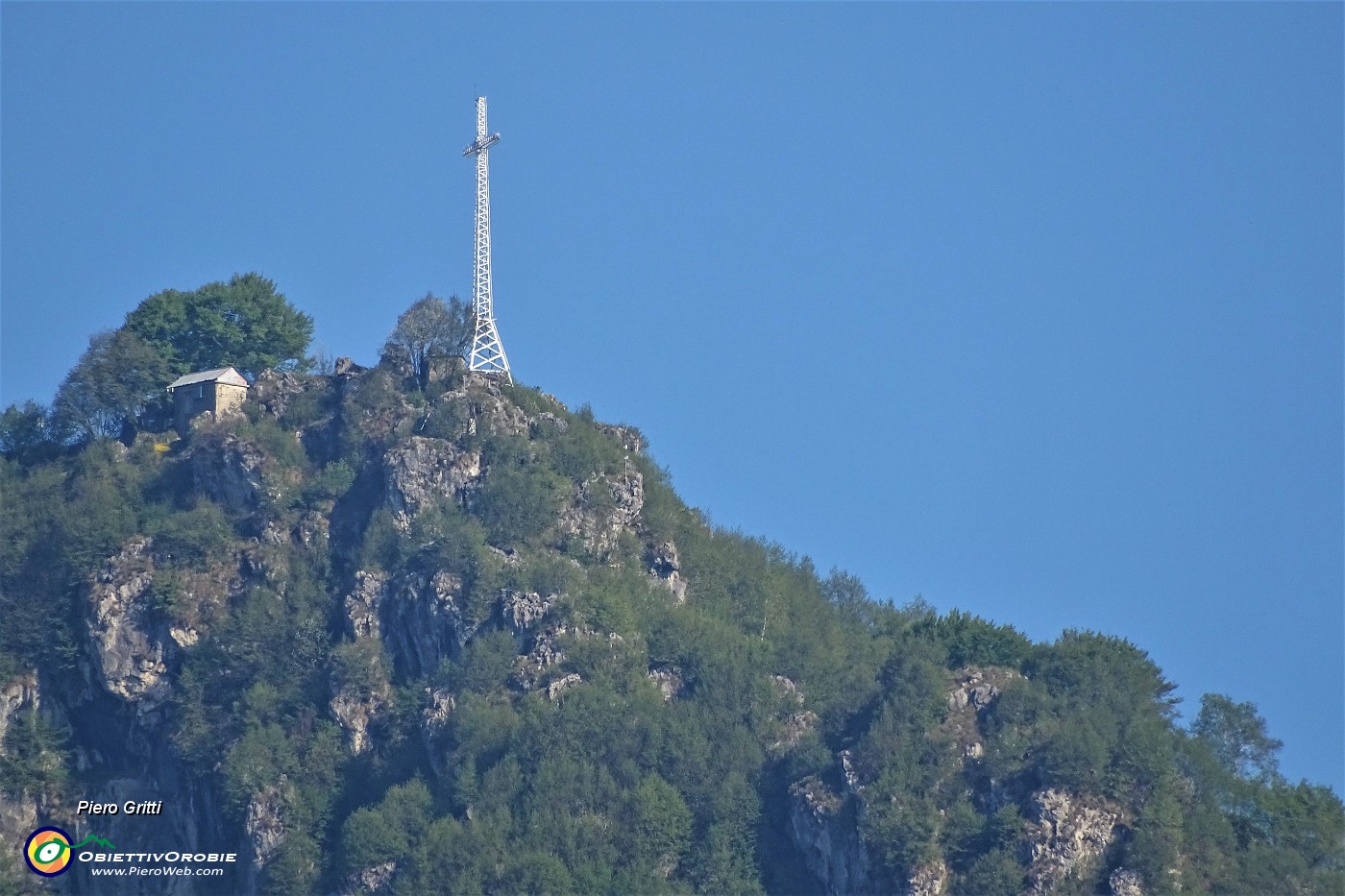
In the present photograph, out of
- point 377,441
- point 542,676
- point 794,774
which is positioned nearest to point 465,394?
point 377,441

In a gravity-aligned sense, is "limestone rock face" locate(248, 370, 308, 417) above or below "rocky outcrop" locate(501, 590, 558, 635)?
above

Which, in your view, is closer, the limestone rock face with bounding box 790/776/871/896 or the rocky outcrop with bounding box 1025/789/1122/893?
the rocky outcrop with bounding box 1025/789/1122/893

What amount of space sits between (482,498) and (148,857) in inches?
791

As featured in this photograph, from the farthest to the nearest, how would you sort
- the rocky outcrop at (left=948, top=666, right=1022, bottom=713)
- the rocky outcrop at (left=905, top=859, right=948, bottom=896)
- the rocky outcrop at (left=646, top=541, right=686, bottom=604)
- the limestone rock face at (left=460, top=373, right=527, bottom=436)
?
the limestone rock face at (left=460, top=373, right=527, bottom=436)
the rocky outcrop at (left=646, top=541, right=686, bottom=604)
the rocky outcrop at (left=948, top=666, right=1022, bottom=713)
the rocky outcrop at (left=905, top=859, right=948, bottom=896)

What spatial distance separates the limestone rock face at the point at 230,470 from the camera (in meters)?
118

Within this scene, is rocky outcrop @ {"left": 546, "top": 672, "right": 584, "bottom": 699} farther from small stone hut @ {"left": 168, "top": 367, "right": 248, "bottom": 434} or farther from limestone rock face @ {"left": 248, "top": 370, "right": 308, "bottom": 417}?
small stone hut @ {"left": 168, "top": 367, "right": 248, "bottom": 434}

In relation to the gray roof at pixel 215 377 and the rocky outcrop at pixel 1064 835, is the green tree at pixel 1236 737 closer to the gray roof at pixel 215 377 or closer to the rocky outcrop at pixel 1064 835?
the rocky outcrop at pixel 1064 835

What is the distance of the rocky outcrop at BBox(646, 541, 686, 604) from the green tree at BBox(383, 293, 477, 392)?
502 inches

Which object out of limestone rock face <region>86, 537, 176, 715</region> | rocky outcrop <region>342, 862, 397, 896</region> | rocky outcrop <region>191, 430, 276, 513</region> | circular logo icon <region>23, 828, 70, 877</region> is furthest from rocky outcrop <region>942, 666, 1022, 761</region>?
circular logo icon <region>23, 828, 70, 877</region>

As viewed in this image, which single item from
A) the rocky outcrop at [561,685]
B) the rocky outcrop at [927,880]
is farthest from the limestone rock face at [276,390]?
the rocky outcrop at [927,880]

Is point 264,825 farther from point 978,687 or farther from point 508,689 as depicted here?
point 978,687

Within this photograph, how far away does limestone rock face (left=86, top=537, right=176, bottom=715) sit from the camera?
371 feet

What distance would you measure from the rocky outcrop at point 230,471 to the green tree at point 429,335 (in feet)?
25.8

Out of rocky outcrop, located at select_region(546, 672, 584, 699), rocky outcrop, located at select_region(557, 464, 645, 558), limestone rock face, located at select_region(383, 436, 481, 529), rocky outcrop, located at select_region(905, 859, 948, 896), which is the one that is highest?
limestone rock face, located at select_region(383, 436, 481, 529)
